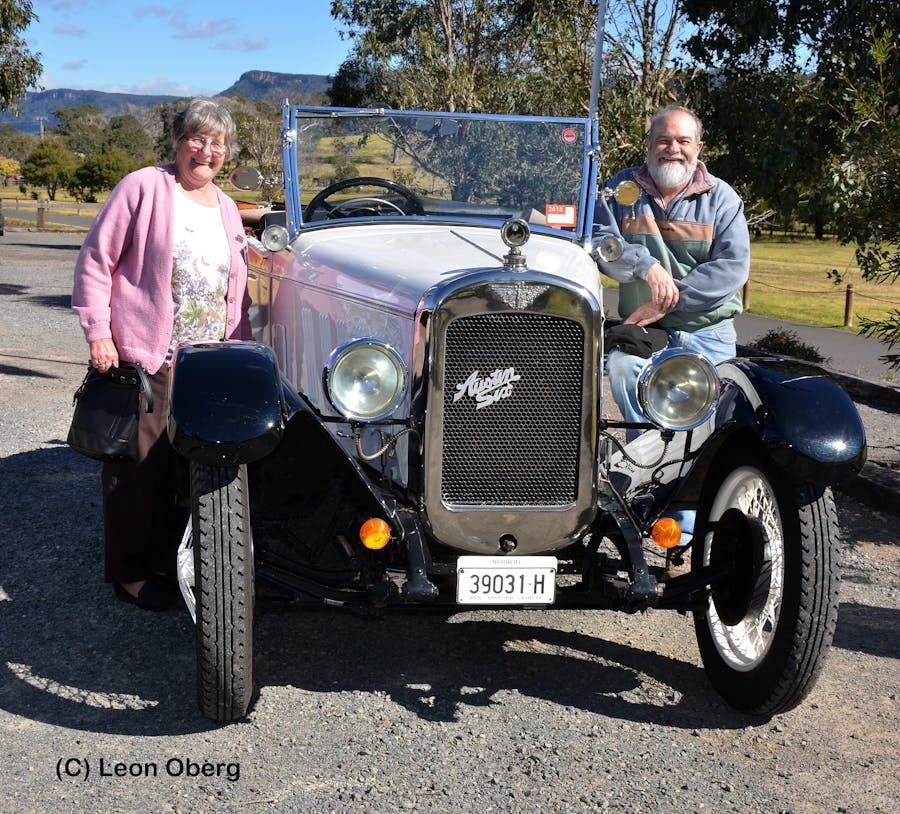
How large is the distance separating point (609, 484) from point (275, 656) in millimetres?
1404

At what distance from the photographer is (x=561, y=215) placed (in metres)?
4.84

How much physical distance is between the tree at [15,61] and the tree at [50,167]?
37.2 m

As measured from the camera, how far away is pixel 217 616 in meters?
3.27

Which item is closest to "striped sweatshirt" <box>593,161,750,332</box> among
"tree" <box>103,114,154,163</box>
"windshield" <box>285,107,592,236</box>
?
"windshield" <box>285,107,592,236</box>

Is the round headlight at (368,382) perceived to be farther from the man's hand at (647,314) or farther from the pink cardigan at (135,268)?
the man's hand at (647,314)

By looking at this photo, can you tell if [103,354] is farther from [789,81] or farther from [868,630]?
[789,81]

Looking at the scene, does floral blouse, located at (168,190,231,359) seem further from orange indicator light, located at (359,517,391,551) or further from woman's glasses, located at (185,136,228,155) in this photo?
orange indicator light, located at (359,517,391,551)

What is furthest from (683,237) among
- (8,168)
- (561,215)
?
(8,168)

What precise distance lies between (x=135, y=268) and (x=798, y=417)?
2.56 metres

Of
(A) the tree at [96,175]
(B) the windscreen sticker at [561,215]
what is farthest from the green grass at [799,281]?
(A) the tree at [96,175]

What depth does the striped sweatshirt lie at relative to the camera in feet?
15.2

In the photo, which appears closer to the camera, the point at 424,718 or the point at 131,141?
the point at 424,718

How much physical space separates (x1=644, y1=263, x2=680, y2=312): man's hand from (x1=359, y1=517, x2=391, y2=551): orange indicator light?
1.71 metres

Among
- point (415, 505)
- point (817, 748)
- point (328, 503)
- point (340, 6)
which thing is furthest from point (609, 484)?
point (340, 6)
